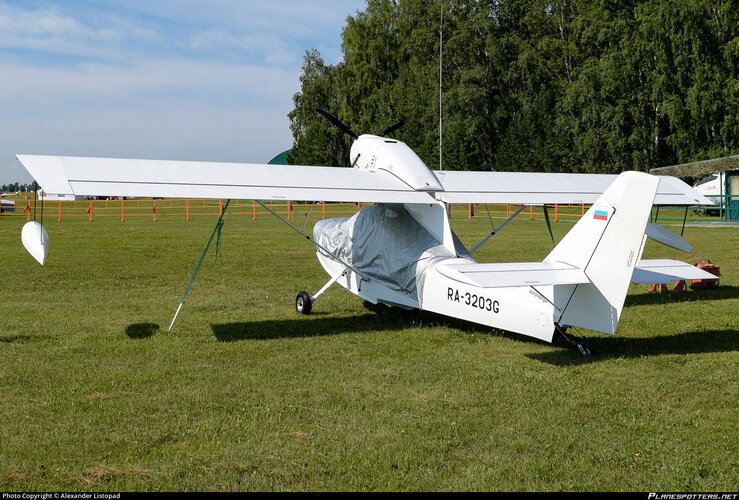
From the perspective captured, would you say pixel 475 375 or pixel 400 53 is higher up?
pixel 400 53

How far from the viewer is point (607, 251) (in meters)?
6.59

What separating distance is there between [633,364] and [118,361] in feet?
18.7

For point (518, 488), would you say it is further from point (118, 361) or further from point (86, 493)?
point (118, 361)

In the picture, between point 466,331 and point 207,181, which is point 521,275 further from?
point 207,181

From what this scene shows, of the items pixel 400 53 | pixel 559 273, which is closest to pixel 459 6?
pixel 400 53

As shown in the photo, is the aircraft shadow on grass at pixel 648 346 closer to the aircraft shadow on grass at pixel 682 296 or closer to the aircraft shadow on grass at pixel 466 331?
the aircraft shadow on grass at pixel 466 331

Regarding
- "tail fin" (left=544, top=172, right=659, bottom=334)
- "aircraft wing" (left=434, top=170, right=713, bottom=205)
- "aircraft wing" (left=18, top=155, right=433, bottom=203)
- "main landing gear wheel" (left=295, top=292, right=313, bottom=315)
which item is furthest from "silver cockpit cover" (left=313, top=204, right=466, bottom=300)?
"tail fin" (left=544, top=172, right=659, bottom=334)

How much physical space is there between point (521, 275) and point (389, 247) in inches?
123

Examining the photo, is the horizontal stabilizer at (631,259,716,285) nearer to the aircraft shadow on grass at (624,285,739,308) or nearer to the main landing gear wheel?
the aircraft shadow on grass at (624,285,739,308)

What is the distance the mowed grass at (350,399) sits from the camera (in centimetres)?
431

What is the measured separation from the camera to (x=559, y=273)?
6.65m

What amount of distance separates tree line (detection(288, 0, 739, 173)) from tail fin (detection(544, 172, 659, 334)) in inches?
1524

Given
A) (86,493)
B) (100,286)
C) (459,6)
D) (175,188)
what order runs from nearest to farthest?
(86,493) < (175,188) < (100,286) < (459,6)

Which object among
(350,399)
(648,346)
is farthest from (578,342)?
(350,399)
